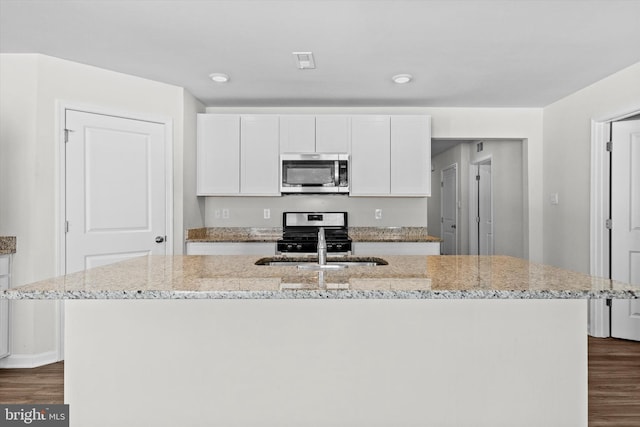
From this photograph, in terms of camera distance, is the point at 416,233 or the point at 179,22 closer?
the point at 179,22

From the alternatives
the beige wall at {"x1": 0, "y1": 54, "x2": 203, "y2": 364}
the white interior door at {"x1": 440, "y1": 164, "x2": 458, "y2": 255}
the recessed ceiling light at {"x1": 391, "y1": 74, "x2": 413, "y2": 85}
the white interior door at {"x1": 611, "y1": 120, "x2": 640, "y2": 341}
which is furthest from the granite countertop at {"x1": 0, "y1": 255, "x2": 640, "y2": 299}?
the white interior door at {"x1": 440, "y1": 164, "x2": 458, "y2": 255}

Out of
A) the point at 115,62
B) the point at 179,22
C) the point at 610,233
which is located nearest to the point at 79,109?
the point at 115,62

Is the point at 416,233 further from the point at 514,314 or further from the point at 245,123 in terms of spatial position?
the point at 514,314

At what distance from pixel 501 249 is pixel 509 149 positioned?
127cm

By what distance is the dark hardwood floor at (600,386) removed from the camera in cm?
239

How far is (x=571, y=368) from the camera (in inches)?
61.3

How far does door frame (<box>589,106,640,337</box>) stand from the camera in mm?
3775

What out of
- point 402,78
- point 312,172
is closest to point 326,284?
point 402,78

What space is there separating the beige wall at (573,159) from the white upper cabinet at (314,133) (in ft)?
6.87

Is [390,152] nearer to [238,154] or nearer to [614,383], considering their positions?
[238,154]

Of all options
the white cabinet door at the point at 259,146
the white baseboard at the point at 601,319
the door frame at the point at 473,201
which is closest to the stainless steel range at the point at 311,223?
the white cabinet door at the point at 259,146

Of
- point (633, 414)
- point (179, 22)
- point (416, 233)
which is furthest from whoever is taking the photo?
point (416, 233)

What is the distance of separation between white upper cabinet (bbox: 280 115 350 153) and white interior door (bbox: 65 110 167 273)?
1166 millimetres

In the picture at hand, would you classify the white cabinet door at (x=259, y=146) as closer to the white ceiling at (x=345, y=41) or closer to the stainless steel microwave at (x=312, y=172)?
the stainless steel microwave at (x=312, y=172)
